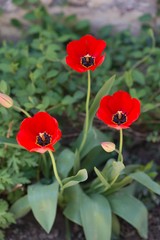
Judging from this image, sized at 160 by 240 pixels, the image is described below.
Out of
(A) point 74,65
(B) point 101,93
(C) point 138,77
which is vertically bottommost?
(C) point 138,77

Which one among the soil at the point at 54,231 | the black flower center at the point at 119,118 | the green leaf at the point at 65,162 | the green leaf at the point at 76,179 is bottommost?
the soil at the point at 54,231

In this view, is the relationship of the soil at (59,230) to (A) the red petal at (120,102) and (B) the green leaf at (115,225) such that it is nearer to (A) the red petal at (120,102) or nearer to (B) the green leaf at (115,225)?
(B) the green leaf at (115,225)

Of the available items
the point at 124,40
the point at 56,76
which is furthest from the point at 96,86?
the point at 124,40

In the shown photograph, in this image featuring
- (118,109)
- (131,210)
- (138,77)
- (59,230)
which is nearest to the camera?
(118,109)

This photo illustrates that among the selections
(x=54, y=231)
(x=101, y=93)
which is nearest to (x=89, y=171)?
(x=54, y=231)

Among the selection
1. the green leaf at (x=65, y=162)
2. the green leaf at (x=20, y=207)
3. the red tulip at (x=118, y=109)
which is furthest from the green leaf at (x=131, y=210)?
the red tulip at (x=118, y=109)

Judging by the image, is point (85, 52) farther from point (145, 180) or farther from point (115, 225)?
point (115, 225)

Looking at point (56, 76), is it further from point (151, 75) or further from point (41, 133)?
point (41, 133)
